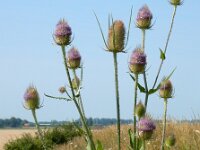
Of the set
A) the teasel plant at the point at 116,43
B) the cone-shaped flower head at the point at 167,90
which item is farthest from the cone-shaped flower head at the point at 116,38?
the cone-shaped flower head at the point at 167,90

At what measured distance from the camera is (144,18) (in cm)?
457

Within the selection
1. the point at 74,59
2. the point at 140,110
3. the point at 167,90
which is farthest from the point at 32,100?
the point at 167,90

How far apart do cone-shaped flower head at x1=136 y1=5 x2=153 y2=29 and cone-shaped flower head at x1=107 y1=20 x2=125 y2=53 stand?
18.3 inches

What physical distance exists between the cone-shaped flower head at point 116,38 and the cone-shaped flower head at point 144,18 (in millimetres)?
464

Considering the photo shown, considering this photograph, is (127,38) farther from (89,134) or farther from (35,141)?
(35,141)

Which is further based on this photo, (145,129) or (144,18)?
(144,18)

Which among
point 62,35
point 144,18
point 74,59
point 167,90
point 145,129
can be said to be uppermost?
point 144,18

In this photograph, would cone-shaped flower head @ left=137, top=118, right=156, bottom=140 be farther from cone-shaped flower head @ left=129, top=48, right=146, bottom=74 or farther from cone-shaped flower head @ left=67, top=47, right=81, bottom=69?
cone-shaped flower head @ left=67, top=47, right=81, bottom=69

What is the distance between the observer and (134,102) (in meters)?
3.94

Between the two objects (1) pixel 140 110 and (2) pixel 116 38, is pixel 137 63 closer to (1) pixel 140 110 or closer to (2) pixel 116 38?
(2) pixel 116 38

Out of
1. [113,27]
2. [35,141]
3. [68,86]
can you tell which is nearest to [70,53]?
[68,86]

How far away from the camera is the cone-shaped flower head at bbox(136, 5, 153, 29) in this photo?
180 inches

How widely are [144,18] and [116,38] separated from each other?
0.69 metres

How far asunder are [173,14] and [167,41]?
564mm
